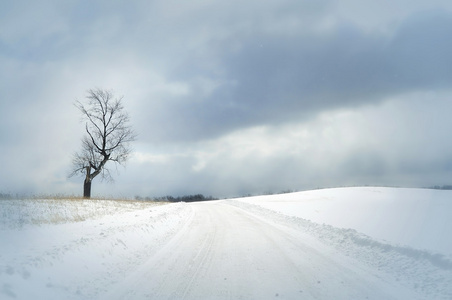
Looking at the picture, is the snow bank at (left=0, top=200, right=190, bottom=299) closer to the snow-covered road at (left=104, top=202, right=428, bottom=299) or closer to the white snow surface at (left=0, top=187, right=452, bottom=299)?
the white snow surface at (left=0, top=187, right=452, bottom=299)

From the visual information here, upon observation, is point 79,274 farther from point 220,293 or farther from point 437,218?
point 437,218

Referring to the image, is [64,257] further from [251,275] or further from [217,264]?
[251,275]

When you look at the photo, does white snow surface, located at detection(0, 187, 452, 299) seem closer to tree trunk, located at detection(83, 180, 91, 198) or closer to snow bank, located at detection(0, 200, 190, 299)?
snow bank, located at detection(0, 200, 190, 299)

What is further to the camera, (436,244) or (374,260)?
(436,244)

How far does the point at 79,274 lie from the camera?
21.4 ft

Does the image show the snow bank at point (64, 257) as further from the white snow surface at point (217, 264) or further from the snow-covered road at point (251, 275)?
the snow-covered road at point (251, 275)

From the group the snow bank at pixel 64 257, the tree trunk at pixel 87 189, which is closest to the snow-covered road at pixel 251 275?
the snow bank at pixel 64 257

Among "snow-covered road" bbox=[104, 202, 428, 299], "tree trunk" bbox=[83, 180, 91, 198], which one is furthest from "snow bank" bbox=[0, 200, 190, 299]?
"tree trunk" bbox=[83, 180, 91, 198]

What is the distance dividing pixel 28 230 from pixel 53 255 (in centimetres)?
445

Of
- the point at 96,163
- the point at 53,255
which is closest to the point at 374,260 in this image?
the point at 53,255

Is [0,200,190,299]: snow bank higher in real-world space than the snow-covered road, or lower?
higher

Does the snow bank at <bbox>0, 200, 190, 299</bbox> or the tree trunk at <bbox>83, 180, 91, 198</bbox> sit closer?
the snow bank at <bbox>0, 200, 190, 299</bbox>

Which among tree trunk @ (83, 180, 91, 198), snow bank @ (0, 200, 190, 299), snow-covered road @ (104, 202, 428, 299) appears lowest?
snow-covered road @ (104, 202, 428, 299)

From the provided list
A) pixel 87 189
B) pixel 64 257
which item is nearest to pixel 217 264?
pixel 64 257
